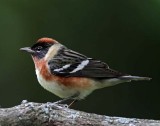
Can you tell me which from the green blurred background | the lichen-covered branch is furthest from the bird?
the green blurred background

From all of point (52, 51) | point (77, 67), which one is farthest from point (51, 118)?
point (52, 51)

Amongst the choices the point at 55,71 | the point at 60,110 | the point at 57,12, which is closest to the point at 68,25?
the point at 57,12

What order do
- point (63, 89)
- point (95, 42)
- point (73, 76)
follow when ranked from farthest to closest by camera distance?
1. point (95, 42)
2. point (73, 76)
3. point (63, 89)

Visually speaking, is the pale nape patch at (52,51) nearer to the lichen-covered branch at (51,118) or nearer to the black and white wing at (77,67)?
the black and white wing at (77,67)

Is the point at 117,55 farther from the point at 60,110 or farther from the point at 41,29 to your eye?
the point at 60,110

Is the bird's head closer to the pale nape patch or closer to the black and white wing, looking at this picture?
the pale nape patch

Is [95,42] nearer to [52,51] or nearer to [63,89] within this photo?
[52,51]
